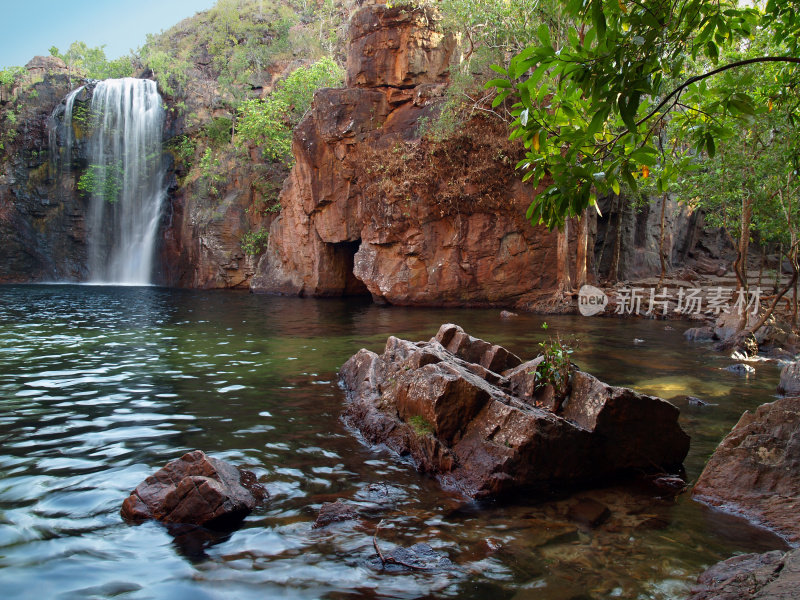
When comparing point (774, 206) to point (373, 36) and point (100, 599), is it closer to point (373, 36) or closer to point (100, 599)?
point (100, 599)

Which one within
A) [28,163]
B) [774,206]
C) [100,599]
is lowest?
[100,599]

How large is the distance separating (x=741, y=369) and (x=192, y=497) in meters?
10.4

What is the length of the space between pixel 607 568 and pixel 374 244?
21029 millimetres

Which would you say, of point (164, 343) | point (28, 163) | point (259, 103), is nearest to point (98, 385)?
point (164, 343)

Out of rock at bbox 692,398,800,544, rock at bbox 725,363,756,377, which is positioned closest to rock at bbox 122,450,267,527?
rock at bbox 692,398,800,544

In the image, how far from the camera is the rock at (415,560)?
12.6ft

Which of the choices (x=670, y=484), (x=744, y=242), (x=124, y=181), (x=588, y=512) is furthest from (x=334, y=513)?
(x=124, y=181)

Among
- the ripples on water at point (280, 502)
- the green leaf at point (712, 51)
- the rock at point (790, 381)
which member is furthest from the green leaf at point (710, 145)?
the rock at point (790, 381)

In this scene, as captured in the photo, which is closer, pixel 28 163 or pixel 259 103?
pixel 259 103

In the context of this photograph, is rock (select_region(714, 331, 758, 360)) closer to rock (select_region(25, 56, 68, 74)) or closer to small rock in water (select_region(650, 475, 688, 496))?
small rock in water (select_region(650, 475, 688, 496))

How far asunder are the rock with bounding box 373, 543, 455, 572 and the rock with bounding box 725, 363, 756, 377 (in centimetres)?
886

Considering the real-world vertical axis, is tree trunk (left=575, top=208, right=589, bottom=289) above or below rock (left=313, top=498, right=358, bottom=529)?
above

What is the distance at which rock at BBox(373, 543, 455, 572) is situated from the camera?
12.6 ft

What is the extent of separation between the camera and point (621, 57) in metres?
2.72
